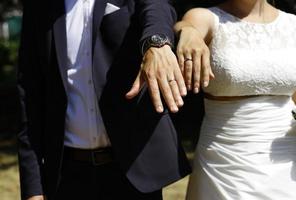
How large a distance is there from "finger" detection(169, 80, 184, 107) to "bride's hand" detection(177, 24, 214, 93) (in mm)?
98

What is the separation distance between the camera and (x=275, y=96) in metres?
2.56

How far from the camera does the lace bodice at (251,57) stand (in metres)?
2.45

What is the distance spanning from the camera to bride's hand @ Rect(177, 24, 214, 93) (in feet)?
6.49

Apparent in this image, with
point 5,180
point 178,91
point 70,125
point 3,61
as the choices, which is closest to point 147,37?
point 178,91

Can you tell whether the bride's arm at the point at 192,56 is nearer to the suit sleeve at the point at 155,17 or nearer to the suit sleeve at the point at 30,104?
the suit sleeve at the point at 155,17

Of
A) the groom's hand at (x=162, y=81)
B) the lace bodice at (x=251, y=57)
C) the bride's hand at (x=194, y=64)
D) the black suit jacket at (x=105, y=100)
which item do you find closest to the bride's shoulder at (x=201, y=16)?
the lace bodice at (x=251, y=57)

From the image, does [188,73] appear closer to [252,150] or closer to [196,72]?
[196,72]

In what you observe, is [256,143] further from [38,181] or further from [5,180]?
[5,180]

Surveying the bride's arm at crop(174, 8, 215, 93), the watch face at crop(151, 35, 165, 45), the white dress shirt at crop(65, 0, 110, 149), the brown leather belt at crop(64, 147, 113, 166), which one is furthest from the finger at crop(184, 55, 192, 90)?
the brown leather belt at crop(64, 147, 113, 166)

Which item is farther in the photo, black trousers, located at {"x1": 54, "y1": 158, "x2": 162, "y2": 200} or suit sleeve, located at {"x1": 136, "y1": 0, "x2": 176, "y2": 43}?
black trousers, located at {"x1": 54, "y1": 158, "x2": 162, "y2": 200}

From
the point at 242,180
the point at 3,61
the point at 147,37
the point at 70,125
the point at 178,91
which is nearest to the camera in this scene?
the point at 178,91

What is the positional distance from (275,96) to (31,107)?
42.4 inches

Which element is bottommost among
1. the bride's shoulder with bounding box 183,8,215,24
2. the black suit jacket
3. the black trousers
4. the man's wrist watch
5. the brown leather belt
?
the black trousers

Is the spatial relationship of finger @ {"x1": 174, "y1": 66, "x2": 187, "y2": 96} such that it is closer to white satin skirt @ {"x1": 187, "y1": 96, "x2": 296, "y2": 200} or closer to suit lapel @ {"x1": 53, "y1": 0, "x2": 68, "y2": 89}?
suit lapel @ {"x1": 53, "y1": 0, "x2": 68, "y2": 89}
